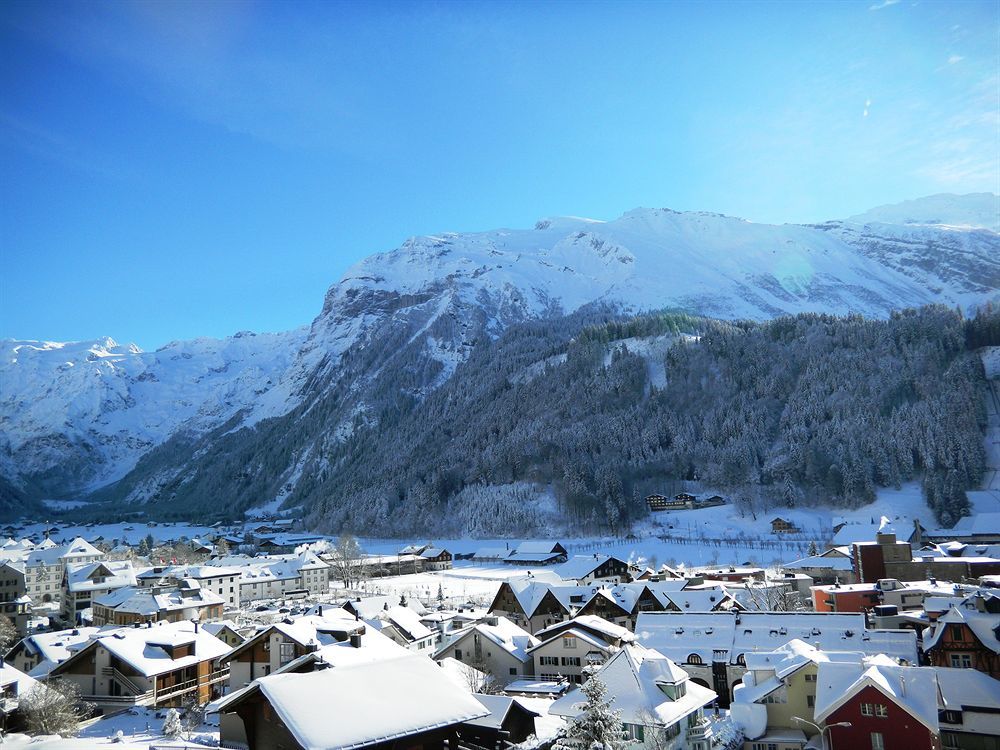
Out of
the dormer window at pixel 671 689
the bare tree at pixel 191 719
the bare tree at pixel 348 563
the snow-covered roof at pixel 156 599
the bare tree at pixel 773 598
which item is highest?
the dormer window at pixel 671 689

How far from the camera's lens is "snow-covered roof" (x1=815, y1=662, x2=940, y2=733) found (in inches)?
1083

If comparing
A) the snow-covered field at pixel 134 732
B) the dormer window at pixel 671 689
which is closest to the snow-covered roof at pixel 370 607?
the snow-covered field at pixel 134 732

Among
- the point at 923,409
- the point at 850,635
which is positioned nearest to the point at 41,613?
the point at 850,635

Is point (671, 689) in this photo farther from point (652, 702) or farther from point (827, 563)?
point (827, 563)

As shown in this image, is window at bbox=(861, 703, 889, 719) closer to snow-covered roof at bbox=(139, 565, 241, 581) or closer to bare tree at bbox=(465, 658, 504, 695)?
bare tree at bbox=(465, 658, 504, 695)

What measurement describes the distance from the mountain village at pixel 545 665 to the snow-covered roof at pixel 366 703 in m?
0.06

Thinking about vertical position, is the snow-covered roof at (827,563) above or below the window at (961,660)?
below

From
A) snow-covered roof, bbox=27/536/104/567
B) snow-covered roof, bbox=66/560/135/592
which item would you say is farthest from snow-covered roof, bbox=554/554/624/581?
snow-covered roof, bbox=27/536/104/567

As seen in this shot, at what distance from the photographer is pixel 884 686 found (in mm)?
27906

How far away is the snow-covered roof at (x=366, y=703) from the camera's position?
61.2 feet

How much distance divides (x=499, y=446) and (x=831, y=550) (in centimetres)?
8446

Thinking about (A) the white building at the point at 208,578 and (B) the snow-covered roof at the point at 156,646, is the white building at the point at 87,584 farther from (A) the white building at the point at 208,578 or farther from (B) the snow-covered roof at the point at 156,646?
(B) the snow-covered roof at the point at 156,646

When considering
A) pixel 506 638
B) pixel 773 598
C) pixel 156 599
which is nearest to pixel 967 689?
pixel 506 638

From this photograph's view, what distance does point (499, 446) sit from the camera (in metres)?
154
